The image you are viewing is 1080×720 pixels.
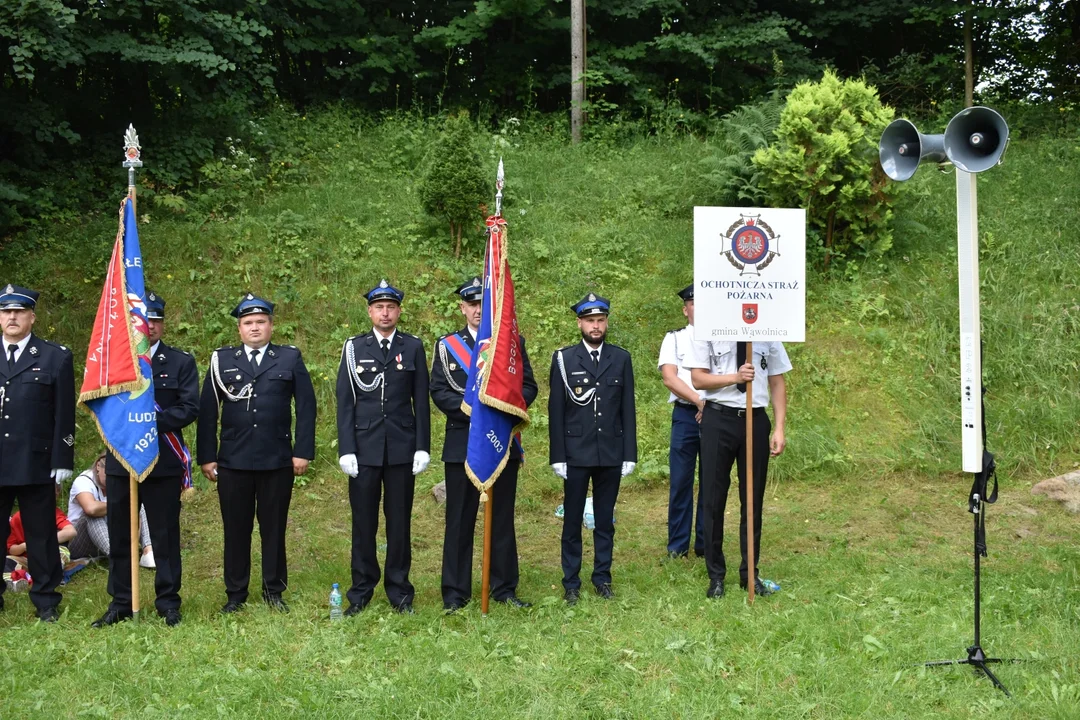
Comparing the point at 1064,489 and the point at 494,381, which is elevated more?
the point at 494,381

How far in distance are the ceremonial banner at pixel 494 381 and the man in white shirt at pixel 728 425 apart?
3.87 feet

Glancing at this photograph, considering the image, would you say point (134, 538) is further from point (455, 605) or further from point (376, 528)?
point (455, 605)

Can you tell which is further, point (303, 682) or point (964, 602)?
point (964, 602)

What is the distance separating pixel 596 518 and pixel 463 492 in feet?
2.93

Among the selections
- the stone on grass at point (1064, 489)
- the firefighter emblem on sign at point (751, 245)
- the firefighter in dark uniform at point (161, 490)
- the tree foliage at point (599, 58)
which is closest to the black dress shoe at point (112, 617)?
the firefighter in dark uniform at point (161, 490)

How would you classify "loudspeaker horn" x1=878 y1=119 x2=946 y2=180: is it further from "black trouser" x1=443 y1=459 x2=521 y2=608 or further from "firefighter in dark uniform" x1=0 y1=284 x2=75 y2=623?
"firefighter in dark uniform" x1=0 y1=284 x2=75 y2=623

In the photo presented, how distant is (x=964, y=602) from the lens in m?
5.88

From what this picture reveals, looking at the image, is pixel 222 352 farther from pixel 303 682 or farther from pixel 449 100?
pixel 449 100

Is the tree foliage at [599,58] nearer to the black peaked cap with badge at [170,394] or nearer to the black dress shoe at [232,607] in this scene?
the black peaked cap with badge at [170,394]

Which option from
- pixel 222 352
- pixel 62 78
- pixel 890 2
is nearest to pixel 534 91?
pixel 890 2

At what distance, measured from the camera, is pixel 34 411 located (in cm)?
646

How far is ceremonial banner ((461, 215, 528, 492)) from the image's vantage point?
6148mm

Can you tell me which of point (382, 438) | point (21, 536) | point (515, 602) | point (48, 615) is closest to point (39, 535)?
point (48, 615)

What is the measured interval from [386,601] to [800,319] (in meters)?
3.13
